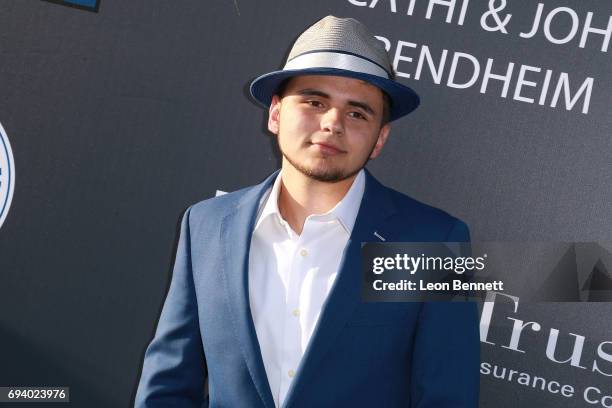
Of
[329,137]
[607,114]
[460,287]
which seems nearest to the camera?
[329,137]

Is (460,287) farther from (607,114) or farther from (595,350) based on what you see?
(607,114)

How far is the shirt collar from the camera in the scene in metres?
1.82

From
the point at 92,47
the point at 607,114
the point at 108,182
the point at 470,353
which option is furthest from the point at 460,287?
the point at 92,47

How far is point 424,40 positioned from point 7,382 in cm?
188

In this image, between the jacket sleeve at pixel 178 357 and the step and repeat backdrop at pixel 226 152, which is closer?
the jacket sleeve at pixel 178 357

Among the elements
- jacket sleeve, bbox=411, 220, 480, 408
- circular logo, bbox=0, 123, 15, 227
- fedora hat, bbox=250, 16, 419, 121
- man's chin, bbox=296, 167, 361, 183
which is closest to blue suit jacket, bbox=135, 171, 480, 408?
jacket sleeve, bbox=411, 220, 480, 408

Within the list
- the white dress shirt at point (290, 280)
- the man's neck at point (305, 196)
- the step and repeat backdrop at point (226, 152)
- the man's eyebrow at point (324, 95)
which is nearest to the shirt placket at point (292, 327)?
the white dress shirt at point (290, 280)

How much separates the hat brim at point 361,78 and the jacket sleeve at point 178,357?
453mm

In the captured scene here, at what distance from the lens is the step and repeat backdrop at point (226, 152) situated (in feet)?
7.39

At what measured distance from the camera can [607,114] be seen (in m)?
2.23

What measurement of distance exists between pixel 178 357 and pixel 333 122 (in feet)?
2.23

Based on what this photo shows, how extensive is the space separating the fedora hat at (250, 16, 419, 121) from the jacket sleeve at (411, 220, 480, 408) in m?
0.51

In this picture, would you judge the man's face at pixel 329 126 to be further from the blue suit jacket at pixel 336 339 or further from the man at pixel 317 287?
the blue suit jacket at pixel 336 339

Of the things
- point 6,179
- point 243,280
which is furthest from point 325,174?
point 6,179
